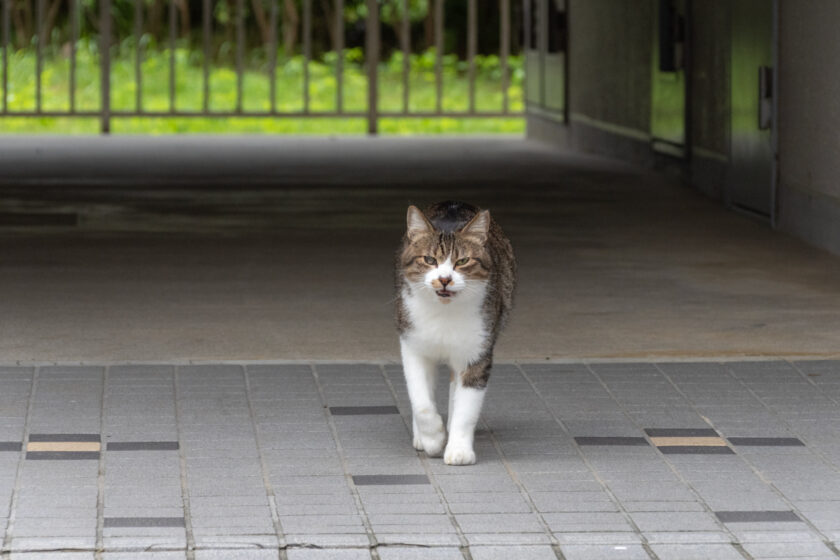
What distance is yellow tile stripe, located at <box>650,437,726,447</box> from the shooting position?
6.65 metres

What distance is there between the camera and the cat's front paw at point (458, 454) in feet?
20.7

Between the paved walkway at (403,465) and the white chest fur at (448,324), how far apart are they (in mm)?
398

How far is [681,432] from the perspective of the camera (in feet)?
22.5

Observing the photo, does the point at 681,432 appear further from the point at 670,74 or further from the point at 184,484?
the point at 670,74

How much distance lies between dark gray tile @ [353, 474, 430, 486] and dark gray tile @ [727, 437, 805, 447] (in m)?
1.21

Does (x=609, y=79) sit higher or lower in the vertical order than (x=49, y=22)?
lower

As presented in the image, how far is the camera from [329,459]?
640 cm

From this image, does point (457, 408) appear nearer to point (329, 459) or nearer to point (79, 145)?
point (329, 459)

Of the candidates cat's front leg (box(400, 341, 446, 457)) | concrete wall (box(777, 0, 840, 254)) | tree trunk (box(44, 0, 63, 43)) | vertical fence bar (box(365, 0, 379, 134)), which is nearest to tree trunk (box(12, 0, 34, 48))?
tree trunk (box(44, 0, 63, 43))

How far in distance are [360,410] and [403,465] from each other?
2.89 ft

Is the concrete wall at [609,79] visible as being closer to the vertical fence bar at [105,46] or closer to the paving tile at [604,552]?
the vertical fence bar at [105,46]

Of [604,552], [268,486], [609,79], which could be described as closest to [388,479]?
[268,486]

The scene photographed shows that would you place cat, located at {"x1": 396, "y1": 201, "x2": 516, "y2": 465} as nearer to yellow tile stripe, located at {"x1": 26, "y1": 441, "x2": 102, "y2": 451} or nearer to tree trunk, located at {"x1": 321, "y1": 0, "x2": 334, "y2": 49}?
yellow tile stripe, located at {"x1": 26, "y1": 441, "x2": 102, "y2": 451}

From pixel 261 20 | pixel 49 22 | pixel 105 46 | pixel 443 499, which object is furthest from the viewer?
pixel 261 20
